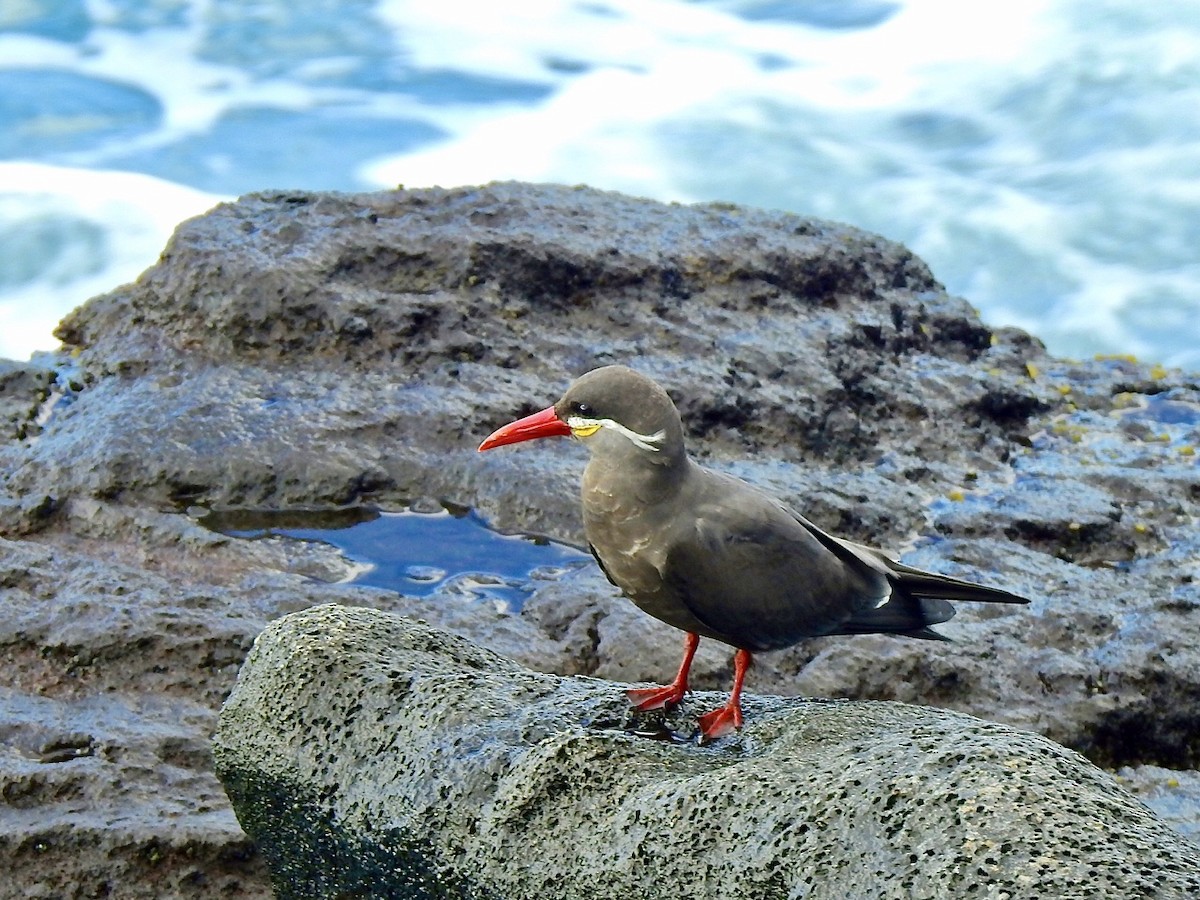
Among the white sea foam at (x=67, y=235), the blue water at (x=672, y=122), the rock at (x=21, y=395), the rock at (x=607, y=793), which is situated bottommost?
the rock at (x=607, y=793)

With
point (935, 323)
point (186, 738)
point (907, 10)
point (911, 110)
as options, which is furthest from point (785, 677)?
point (907, 10)

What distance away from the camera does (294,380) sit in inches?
219

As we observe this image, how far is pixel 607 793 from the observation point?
10.1 ft

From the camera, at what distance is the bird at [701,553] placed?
3561 millimetres

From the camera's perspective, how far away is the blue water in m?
12.7

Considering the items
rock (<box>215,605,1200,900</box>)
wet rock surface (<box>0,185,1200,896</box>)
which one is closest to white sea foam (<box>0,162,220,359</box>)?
wet rock surface (<box>0,185,1200,896</box>)

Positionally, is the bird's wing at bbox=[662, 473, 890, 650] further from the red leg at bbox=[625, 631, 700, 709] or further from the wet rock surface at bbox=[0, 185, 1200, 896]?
the wet rock surface at bbox=[0, 185, 1200, 896]

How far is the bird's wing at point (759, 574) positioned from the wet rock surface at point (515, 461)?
822 millimetres

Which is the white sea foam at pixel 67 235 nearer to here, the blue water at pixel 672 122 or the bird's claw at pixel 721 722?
the blue water at pixel 672 122

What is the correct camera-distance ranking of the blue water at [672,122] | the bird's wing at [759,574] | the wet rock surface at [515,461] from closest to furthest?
the bird's wing at [759,574], the wet rock surface at [515,461], the blue water at [672,122]

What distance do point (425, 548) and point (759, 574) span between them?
174 cm

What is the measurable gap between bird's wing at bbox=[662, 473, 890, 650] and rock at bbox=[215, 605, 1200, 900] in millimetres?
216

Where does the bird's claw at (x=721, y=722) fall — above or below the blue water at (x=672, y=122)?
below

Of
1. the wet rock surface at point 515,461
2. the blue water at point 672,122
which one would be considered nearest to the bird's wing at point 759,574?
the wet rock surface at point 515,461
